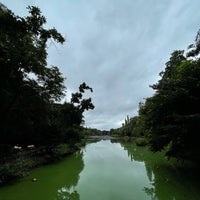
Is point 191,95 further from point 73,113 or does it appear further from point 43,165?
point 73,113

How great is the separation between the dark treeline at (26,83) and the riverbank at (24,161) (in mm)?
78

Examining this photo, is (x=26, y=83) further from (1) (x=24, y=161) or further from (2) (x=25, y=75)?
(1) (x=24, y=161)

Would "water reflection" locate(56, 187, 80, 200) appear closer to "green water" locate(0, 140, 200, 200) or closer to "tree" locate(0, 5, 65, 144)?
"green water" locate(0, 140, 200, 200)

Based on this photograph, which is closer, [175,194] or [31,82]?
[175,194]

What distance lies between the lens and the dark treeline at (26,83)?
876 centimetres

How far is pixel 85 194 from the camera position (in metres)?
7.35

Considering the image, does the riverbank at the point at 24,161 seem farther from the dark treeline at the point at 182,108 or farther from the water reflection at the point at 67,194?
the dark treeline at the point at 182,108

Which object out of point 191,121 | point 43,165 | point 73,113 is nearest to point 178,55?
point 73,113

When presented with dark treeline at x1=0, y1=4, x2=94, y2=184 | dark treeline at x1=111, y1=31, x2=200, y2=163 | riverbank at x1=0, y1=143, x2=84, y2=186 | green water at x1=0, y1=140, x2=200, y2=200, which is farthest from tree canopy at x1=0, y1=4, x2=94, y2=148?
dark treeline at x1=111, y1=31, x2=200, y2=163

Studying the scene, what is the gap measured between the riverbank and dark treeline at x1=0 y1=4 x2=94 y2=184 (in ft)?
0.26

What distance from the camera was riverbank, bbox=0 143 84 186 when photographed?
8.73 meters

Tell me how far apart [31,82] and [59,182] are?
5466 millimetres

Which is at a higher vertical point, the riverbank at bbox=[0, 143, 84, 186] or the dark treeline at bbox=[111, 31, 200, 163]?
the dark treeline at bbox=[111, 31, 200, 163]

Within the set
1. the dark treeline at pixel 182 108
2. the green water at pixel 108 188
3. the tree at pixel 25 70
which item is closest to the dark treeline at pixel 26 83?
the tree at pixel 25 70
